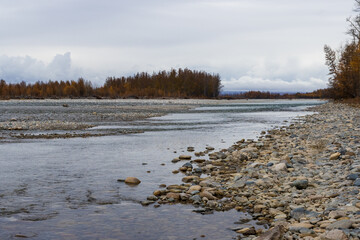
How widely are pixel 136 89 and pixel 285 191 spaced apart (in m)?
174

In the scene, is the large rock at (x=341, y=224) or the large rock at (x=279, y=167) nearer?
the large rock at (x=341, y=224)

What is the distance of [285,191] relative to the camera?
10570 millimetres

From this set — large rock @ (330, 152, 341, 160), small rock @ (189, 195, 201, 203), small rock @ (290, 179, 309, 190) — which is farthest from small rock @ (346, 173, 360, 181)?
small rock @ (189, 195, 201, 203)

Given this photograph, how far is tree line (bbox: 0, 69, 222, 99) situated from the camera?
556 feet

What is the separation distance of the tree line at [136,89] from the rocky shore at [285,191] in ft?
487

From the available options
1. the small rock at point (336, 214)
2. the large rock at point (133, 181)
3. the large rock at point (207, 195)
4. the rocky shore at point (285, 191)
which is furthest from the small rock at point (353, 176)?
the large rock at point (133, 181)

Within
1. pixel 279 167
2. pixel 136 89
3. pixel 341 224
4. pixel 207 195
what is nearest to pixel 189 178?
pixel 207 195

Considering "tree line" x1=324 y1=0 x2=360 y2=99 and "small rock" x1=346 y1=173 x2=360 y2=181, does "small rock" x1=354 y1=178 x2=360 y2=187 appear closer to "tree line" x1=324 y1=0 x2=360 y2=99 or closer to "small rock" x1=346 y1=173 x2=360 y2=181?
"small rock" x1=346 y1=173 x2=360 y2=181

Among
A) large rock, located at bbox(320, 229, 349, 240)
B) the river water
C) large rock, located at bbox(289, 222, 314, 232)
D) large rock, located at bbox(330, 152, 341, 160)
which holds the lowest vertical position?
the river water

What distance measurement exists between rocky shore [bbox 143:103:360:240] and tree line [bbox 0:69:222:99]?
149m

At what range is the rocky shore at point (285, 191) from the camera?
7695 mm

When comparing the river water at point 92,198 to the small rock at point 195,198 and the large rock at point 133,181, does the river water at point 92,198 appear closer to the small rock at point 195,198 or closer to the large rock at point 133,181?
the large rock at point 133,181

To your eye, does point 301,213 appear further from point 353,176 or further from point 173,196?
point 173,196

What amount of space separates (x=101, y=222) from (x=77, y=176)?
5081 mm
